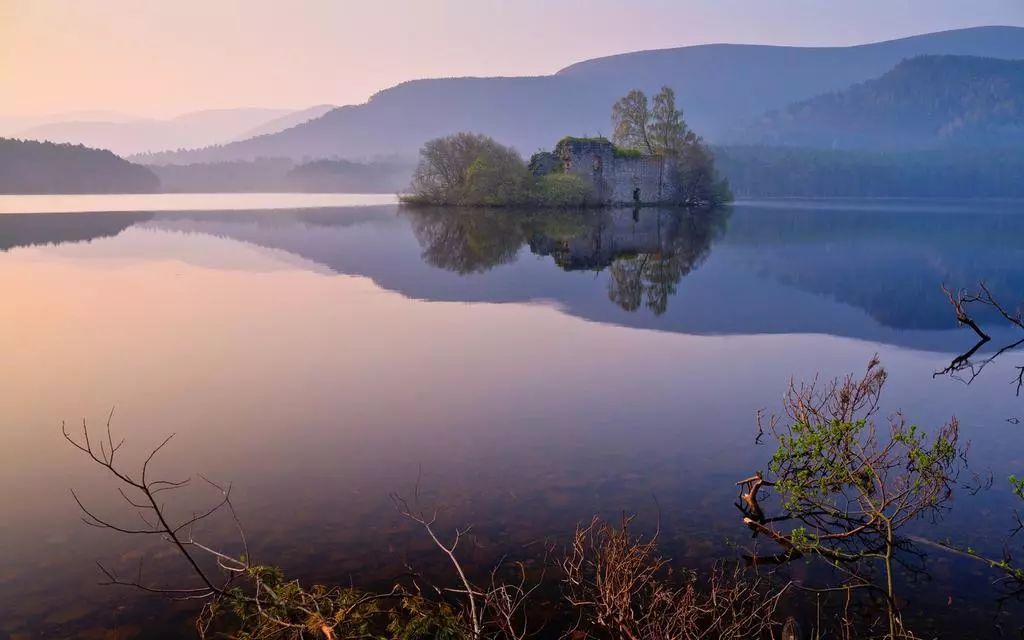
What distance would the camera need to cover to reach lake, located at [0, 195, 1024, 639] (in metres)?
6.64

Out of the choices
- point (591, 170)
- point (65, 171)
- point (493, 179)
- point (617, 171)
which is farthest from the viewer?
point (65, 171)

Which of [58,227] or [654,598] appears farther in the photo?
[58,227]

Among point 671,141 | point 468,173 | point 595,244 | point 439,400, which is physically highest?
point 671,141

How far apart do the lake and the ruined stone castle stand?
46829 millimetres

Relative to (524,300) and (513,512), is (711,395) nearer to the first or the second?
(513,512)

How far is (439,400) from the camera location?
1133 centimetres

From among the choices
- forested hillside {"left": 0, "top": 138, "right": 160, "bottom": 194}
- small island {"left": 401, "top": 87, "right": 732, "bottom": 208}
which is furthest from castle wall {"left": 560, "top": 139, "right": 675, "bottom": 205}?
forested hillside {"left": 0, "top": 138, "right": 160, "bottom": 194}

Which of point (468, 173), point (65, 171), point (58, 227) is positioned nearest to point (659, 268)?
point (58, 227)

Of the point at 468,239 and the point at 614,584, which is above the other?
the point at 468,239

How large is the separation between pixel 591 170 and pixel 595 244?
38.5 metres

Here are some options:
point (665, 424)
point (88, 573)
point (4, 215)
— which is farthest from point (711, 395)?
point (4, 215)

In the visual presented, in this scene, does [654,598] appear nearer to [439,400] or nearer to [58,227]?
[439,400]

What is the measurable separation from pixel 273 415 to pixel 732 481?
6.68 metres

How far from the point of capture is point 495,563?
254 inches
